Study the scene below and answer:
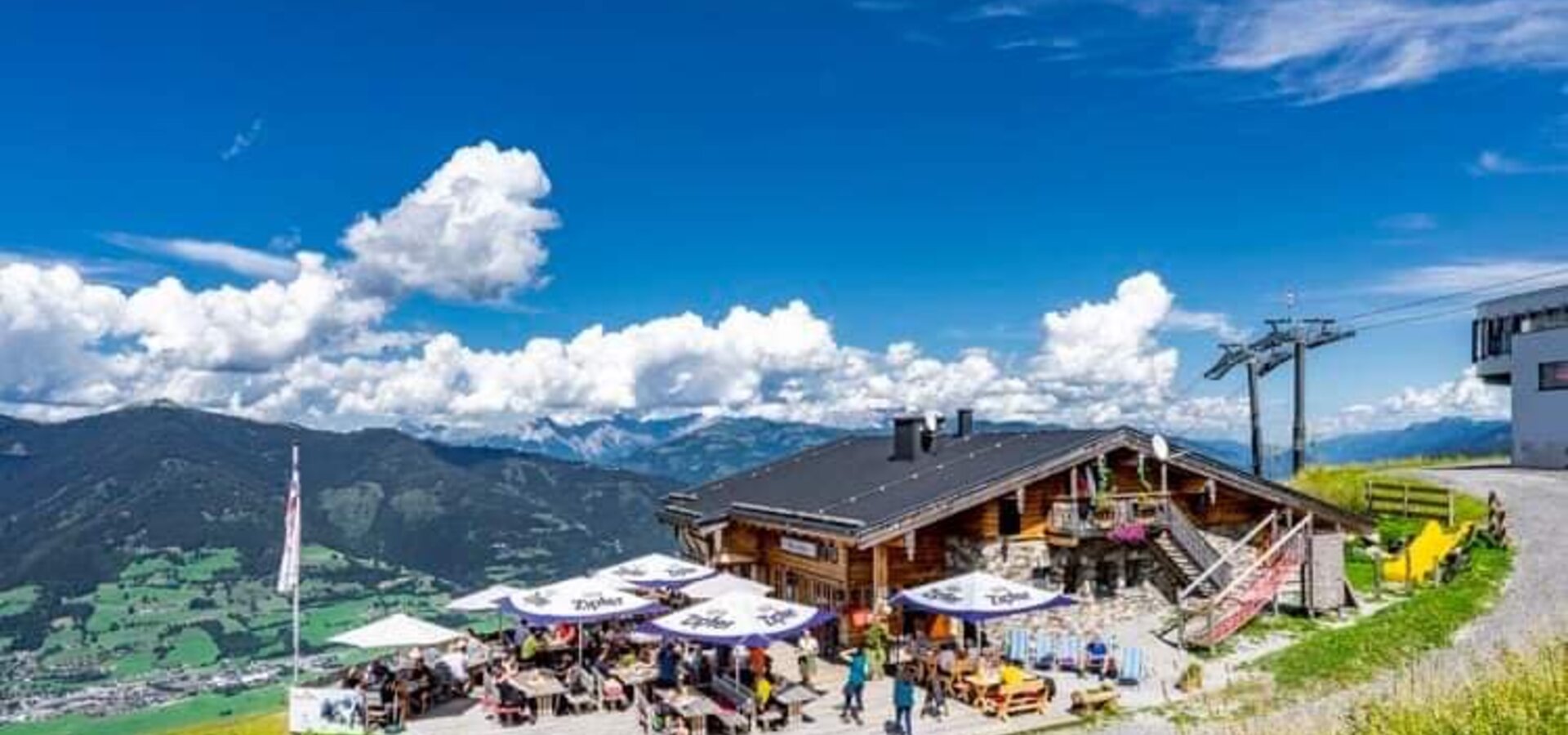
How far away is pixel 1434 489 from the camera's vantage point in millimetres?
38375

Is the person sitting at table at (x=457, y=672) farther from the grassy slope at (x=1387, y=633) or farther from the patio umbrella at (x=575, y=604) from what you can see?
the grassy slope at (x=1387, y=633)

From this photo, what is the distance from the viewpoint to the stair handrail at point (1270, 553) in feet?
80.1

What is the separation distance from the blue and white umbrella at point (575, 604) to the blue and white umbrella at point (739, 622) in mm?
1542

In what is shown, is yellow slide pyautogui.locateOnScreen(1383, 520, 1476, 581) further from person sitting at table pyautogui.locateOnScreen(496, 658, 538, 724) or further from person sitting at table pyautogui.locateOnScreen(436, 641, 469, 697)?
person sitting at table pyautogui.locateOnScreen(436, 641, 469, 697)

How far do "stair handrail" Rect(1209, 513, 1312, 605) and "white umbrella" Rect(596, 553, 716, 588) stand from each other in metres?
11.0

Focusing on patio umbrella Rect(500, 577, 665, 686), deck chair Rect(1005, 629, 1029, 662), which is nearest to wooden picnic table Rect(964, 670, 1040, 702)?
deck chair Rect(1005, 629, 1029, 662)

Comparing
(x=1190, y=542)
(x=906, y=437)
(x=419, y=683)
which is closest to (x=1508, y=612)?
(x=1190, y=542)

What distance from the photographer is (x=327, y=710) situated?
61.0 feet

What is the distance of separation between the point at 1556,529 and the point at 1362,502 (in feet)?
24.9

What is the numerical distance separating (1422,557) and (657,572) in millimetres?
18978

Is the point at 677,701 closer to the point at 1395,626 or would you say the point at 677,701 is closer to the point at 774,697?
the point at 774,697

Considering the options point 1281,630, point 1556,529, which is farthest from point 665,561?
point 1556,529

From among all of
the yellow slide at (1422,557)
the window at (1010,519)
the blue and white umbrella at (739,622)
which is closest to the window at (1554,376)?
the yellow slide at (1422,557)

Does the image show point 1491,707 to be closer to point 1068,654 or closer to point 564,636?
point 1068,654
